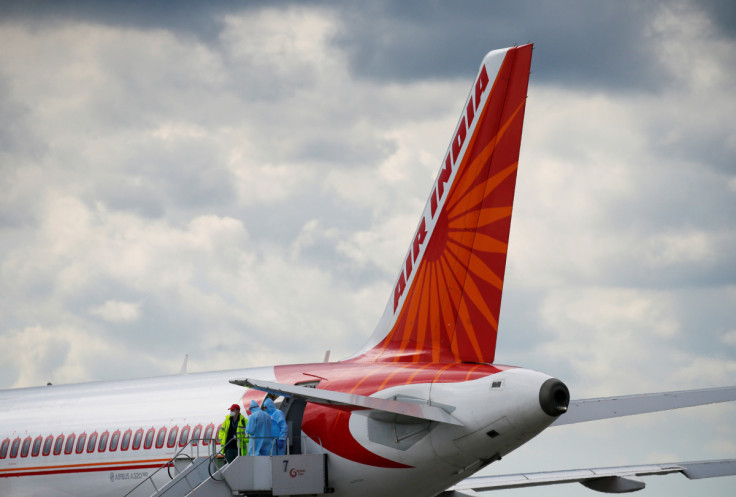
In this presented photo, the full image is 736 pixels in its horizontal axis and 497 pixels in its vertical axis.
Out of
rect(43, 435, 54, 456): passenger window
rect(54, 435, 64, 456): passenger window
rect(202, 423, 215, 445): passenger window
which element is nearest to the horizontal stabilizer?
rect(202, 423, 215, 445): passenger window

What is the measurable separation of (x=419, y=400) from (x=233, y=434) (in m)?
4.79

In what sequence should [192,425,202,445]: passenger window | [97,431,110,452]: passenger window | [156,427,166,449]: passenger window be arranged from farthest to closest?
[97,431,110,452]: passenger window → [156,427,166,449]: passenger window → [192,425,202,445]: passenger window

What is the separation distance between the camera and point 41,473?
977 inches

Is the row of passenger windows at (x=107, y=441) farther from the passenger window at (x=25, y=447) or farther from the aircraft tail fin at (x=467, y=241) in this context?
the aircraft tail fin at (x=467, y=241)

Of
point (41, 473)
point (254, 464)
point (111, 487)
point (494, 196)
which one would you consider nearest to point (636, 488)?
point (494, 196)

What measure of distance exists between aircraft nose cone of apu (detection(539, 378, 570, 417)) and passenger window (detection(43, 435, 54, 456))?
542 inches

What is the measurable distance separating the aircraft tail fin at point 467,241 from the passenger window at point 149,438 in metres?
4.97

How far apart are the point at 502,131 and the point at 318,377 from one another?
6248 millimetres

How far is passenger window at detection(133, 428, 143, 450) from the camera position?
23000 millimetres

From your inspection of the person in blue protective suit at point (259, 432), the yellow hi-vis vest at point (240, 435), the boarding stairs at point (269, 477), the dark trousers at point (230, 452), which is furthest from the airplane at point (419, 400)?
the dark trousers at point (230, 452)

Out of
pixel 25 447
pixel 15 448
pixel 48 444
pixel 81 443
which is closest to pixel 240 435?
pixel 81 443

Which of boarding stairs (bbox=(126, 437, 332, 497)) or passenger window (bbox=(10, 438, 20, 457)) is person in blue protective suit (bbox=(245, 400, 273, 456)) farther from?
passenger window (bbox=(10, 438, 20, 457))

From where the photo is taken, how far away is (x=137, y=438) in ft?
75.7

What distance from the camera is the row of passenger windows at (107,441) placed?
73.0 ft
